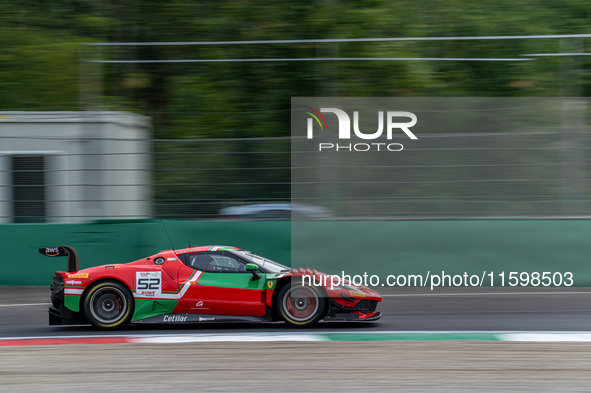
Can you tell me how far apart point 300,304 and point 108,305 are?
1910mm

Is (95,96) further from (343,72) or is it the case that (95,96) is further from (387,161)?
(387,161)

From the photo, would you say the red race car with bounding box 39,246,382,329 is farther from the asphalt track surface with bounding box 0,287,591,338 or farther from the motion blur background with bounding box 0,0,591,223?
the motion blur background with bounding box 0,0,591,223

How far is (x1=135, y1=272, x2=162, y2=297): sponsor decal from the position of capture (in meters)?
6.98

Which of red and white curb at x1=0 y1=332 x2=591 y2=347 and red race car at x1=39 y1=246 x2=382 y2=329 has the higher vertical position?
red race car at x1=39 y1=246 x2=382 y2=329

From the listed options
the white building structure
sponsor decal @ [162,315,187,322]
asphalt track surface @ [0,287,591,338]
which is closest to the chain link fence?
the white building structure

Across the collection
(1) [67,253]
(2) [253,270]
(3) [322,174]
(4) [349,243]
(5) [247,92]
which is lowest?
(4) [349,243]

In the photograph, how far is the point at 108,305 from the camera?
7145mm

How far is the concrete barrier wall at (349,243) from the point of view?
32.8 feet

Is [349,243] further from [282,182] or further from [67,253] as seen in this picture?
[67,253]

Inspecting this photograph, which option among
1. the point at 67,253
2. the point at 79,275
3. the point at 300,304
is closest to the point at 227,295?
the point at 300,304

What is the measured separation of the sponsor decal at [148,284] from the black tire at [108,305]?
0.12 m

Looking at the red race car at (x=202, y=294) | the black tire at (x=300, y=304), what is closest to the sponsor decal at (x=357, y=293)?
the red race car at (x=202, y=294)

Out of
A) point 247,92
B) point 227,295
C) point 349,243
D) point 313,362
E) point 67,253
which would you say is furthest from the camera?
point 247,92

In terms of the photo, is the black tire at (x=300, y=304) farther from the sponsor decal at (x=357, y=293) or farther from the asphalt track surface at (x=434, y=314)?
the sponsor decal at (x=357, y=293)
